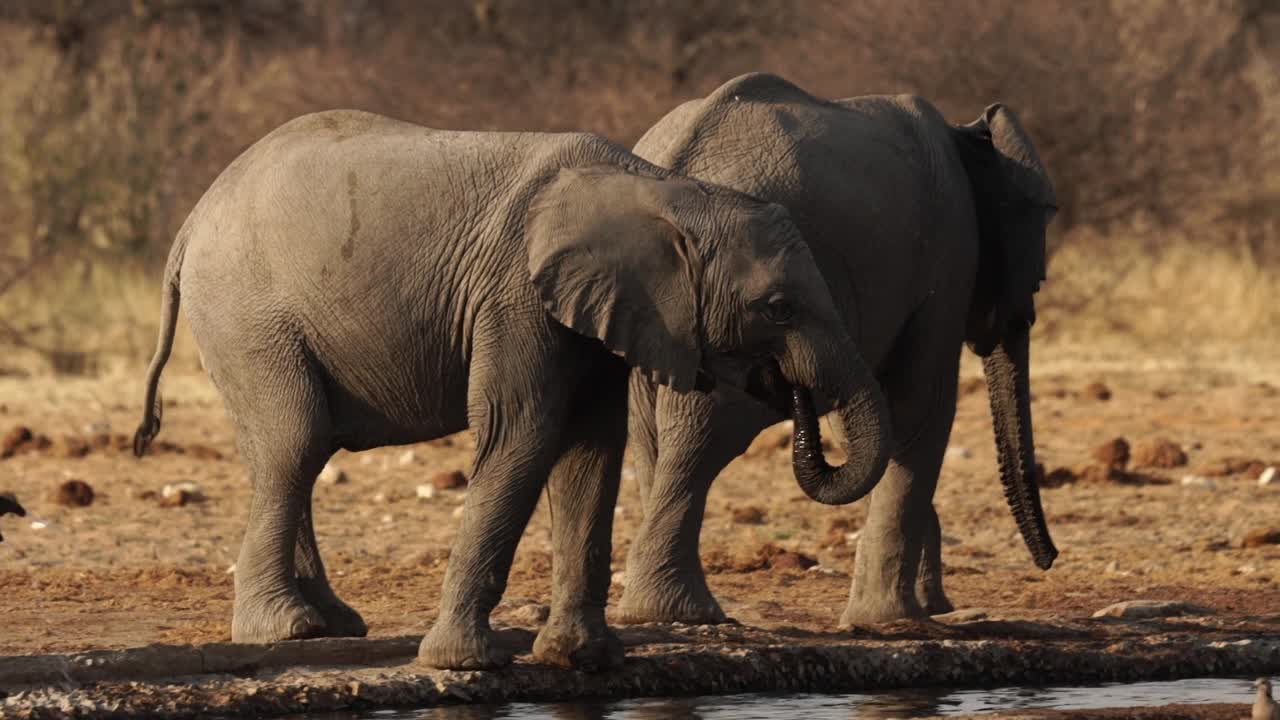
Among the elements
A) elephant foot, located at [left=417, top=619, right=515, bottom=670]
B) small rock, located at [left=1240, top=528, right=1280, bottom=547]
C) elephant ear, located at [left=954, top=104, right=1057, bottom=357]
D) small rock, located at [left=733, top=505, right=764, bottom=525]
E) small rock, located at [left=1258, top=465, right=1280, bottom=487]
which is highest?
elephant ear, located at [left=954, top=104, right=1057, bottom=357]

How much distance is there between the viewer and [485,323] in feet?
22.3

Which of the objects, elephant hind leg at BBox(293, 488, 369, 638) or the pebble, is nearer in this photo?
elephant hind leg at BBox(293, 488, 369, 638)

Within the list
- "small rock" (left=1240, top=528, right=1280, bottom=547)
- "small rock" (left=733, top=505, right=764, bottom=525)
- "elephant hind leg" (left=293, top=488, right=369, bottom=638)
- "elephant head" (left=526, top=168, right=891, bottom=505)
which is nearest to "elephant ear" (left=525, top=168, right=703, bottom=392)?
"elephant head" (left=526, top=168, right=891, bottom=505)

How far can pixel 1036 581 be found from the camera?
396 inches

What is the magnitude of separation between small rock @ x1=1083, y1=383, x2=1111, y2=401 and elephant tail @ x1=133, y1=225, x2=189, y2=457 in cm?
790

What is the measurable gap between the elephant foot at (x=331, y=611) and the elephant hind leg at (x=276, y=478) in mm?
116

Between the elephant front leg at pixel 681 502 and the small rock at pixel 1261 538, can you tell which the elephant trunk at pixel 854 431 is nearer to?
the elephant front leg at pixel 681 502

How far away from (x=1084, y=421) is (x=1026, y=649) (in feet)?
22.5

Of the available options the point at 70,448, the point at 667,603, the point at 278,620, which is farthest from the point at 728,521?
the point at 278,620

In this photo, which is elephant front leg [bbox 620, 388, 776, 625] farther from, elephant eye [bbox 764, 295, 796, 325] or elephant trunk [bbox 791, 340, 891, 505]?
elephant eye [bbox 764, 295, 796, 325]

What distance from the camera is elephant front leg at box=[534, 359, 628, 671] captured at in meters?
7.09

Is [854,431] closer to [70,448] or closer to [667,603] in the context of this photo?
[667,603]

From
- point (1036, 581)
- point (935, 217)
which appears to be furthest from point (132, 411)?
point (935, 217)

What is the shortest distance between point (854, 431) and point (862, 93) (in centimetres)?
1232
